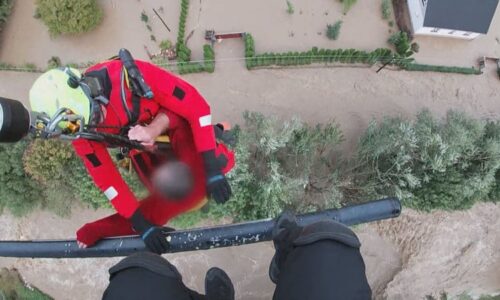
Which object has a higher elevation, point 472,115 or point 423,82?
point 423,82

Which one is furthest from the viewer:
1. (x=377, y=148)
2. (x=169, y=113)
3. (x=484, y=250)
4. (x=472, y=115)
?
(x=472, y=115)

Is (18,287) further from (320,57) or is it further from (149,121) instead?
(320,57)

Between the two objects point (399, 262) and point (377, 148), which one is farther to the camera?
point (399, 262)

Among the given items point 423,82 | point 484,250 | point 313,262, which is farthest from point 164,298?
point 423,82

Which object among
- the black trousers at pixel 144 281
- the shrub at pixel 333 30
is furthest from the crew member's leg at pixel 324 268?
the shrub at pixel 333 30

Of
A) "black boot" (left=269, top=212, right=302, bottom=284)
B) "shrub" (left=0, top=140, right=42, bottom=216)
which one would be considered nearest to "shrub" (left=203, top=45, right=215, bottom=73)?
"shrub" (left=0, top=140, right=42, bottom=216)

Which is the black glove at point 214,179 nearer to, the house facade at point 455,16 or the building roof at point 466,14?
the house facade at point 455,16

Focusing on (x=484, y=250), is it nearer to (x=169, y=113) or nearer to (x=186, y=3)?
(x=169, y=113)
